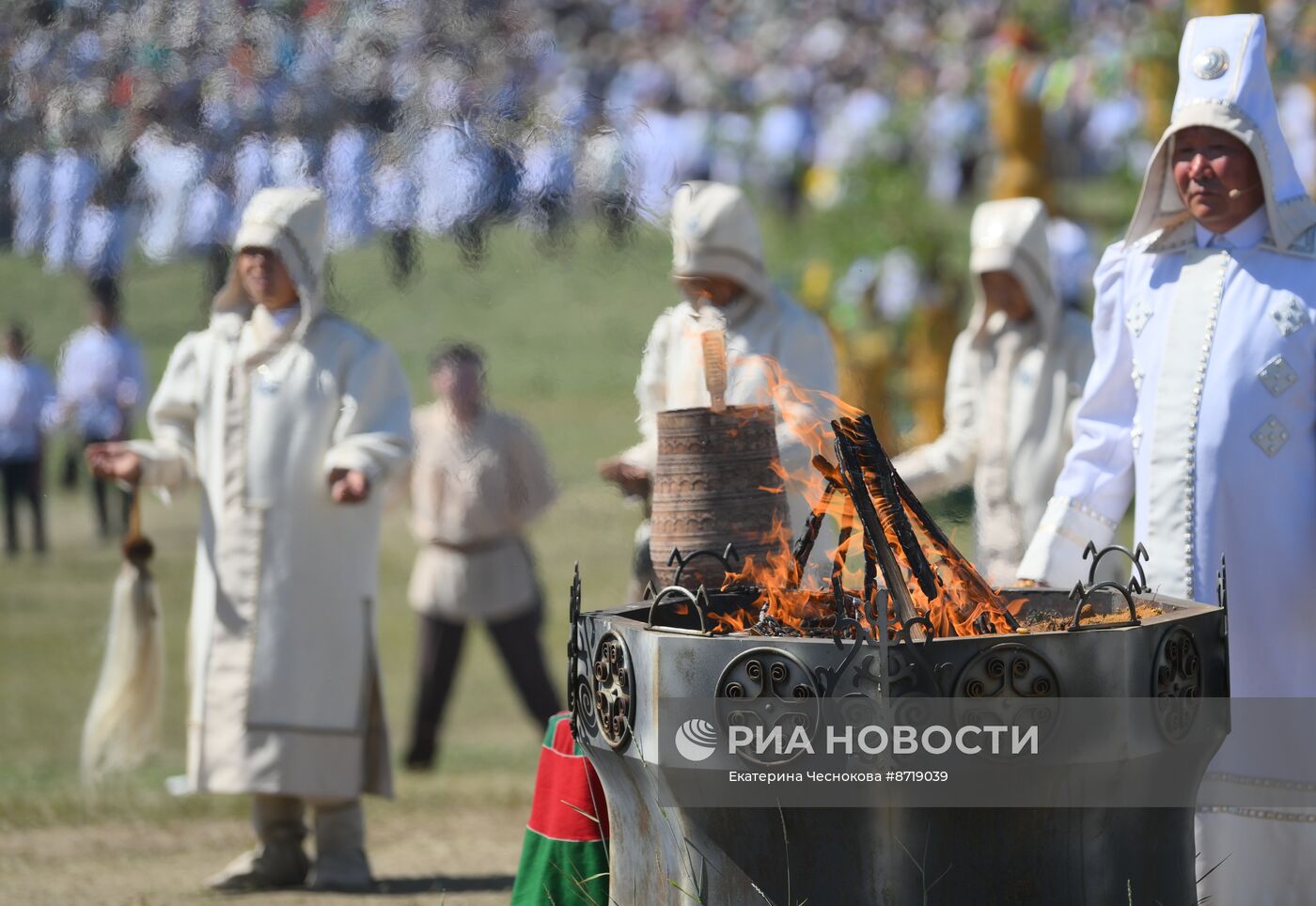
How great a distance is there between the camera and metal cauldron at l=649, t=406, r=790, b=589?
4926 millimetres

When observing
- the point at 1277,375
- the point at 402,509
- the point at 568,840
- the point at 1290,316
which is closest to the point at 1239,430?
the point at 1277,375

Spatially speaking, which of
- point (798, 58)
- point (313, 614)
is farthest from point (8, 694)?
point (798, 58)

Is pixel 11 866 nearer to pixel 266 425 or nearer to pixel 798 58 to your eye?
pixel 266 425

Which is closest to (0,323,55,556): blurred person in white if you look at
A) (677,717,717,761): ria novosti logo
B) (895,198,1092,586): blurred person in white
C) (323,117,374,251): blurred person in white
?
(323,117,374,251): blurred person in white

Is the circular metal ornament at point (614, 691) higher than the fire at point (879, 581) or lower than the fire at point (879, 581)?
lower

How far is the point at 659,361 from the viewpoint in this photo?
6.93m

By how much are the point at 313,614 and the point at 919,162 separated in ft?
56.6

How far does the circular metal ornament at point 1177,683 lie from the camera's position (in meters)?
3.90

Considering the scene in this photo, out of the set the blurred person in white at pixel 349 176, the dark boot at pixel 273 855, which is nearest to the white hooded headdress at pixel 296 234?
the dark boot at pixel 273 855

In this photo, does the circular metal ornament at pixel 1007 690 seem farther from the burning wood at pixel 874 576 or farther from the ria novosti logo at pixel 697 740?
the ria novosti logo at pixel 697 740

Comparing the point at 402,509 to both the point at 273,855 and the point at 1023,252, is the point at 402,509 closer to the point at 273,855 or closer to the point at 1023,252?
the point at 1023,252

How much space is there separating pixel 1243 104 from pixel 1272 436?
792 mm

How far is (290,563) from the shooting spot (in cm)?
672

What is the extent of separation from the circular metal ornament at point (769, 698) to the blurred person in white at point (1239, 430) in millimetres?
1423
